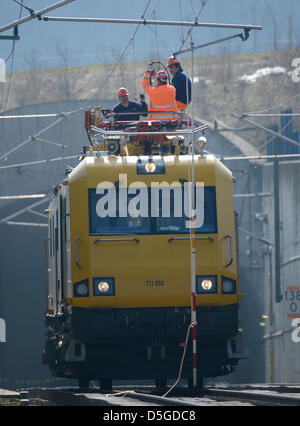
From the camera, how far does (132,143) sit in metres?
17.2

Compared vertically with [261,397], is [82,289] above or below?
above

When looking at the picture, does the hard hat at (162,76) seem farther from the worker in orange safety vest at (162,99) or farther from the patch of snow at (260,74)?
the patch of snow at (260,74)

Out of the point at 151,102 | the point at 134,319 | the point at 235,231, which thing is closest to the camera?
the point at 134,319

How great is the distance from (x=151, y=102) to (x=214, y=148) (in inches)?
1176

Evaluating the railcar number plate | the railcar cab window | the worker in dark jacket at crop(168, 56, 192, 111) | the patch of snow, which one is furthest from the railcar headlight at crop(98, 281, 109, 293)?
the patch of snow

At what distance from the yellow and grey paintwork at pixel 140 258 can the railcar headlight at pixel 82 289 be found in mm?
56

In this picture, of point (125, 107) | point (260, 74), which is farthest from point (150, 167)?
point (260, 74)

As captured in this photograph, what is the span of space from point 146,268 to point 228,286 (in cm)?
128

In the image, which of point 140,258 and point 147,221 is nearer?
point 140,258

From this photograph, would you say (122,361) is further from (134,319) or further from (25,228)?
(25,228)

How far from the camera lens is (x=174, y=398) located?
13820 mm

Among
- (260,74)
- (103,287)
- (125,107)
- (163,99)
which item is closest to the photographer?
(103,287)

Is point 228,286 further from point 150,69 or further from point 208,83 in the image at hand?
point 208,83
